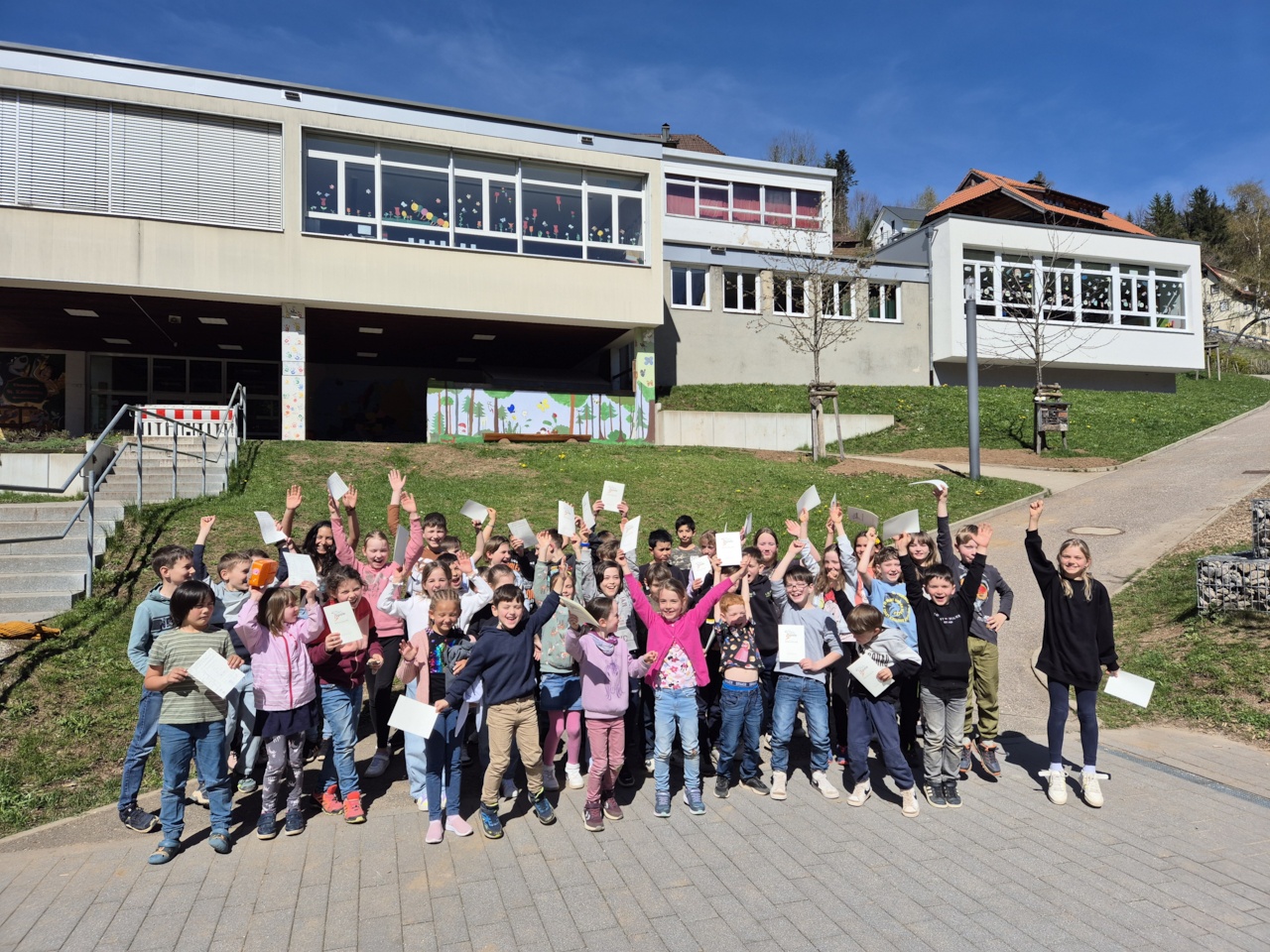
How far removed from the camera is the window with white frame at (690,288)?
28141 mm

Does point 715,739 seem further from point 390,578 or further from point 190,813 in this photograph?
point 190,813

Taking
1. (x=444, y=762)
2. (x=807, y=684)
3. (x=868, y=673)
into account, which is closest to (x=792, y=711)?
(x=807, y=684)

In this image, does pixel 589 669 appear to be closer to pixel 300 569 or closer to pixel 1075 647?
pixel 300 569

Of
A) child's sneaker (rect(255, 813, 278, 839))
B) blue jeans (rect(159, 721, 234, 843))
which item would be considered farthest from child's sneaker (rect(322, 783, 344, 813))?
blue jeans (rect(159, 721, 234, 843))

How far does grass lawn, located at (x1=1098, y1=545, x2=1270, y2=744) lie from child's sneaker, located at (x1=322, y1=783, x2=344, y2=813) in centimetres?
660

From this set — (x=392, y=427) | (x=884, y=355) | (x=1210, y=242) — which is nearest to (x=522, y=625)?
(x=392, y=427)

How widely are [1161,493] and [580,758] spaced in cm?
1497

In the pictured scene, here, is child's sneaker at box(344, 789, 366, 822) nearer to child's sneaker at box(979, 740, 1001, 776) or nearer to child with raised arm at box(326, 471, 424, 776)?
child with raised arm at box(326, 471, 424, 776)

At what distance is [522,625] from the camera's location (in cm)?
532

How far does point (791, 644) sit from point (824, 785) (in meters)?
1.06

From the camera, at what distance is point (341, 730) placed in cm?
532

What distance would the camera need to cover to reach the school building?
17094 millimetres

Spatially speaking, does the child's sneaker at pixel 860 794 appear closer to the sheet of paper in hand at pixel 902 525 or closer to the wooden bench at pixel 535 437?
the sheet of paper in hand at pixel 902 525

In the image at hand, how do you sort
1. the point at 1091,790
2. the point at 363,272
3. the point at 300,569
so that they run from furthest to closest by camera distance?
the point at 363,272 < the point at 300,569 < the point at 1091,790
